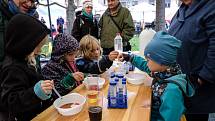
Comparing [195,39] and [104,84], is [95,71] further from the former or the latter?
[195,39]

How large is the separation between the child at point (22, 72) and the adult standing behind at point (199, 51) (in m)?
1.01

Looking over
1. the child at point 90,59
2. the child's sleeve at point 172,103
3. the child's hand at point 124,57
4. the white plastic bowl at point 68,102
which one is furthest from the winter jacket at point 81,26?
the child's sleeve at point 172,103

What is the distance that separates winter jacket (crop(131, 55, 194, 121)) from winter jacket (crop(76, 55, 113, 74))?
72 cm

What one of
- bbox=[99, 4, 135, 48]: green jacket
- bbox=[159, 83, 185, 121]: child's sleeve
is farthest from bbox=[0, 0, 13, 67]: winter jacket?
bbox=[99, 4, 135, 48]: green jacket

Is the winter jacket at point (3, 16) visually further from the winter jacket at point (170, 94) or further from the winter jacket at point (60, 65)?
the winter jacket at point (170, 94)

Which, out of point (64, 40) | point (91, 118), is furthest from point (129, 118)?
point (64, 40)

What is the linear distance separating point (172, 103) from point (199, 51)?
0.56 metres

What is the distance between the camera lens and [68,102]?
1562mm

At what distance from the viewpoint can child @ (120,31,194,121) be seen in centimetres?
140

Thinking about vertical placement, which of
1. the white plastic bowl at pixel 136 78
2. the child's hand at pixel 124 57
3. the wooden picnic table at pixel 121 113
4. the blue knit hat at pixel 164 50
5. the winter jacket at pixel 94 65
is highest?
the blue knit hat at pixel 164 50

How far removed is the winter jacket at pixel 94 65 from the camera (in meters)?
2.26

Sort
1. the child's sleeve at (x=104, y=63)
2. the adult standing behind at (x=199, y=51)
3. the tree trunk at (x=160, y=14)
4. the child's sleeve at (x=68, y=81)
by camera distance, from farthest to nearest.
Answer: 1. the tree trunk at (x=160, y=14)
2. the child's sleeve at (x=104, y=63)
3. the child's sleeve at (x=68, y=81)
4. the adult standing behind at (x=199, y=51)

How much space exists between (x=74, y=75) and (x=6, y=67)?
0.57 meters

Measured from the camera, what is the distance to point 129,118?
1.37 meters
